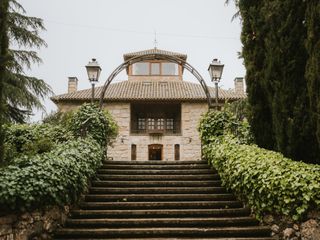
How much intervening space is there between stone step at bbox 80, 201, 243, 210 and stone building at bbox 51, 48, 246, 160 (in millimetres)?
12289

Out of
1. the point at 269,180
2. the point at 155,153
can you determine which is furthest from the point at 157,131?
the point at 269,180

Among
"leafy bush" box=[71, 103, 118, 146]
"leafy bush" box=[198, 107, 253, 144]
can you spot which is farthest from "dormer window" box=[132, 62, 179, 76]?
"leafy bush" box=[198, 107, 253, 144]

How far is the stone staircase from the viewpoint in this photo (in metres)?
6.06

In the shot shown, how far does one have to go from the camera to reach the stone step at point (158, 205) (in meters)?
7.10

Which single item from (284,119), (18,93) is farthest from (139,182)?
(18,93)

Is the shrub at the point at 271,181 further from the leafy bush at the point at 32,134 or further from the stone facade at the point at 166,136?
the stone facade at the point at 166,136

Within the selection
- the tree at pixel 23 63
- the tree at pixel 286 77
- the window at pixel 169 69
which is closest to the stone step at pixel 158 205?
the tree at pixel 286 77

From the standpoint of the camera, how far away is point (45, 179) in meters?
5.82

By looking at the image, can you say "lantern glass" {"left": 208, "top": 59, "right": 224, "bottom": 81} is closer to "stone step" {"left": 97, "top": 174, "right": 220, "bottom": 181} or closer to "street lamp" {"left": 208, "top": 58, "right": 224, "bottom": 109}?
"street lamp" {"left": 208, "top": 58, "right": 224, "bottom": 109}

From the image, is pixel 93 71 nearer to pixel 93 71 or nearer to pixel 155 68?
pixel 93 71

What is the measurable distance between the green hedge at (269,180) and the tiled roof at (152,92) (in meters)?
11.7

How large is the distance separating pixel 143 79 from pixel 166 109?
319 centimetres

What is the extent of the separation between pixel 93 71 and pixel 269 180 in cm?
661

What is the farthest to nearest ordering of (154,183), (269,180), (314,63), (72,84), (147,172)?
(72,84) < (147,172) < (154,183) < (314,63) < (269,180)
